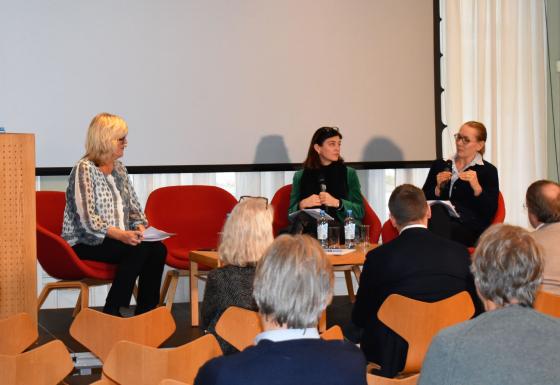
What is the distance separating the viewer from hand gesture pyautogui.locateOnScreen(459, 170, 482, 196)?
6.12 meters

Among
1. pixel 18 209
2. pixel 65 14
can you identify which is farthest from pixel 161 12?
pixel 18 209

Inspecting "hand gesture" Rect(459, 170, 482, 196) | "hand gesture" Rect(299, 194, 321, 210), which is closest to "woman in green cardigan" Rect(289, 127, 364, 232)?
"hand gesture" Rect(299, 194, 321, 210)

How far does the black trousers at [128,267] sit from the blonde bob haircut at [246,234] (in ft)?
6.83

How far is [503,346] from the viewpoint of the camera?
205 centimetres

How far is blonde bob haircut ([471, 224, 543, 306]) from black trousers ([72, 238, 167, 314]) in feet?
11.3

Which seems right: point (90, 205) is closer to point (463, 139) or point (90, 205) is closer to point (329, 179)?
point (329, 179)

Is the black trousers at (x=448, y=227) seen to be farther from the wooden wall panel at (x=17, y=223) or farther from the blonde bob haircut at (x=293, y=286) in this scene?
the blonde bob haircut at (x=293, y=286)

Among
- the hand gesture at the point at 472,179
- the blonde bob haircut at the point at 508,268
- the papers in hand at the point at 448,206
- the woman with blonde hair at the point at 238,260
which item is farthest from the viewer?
the hand gesture at the point at 472,179

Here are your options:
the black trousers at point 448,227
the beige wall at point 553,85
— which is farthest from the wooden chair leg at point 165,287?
the beige wall at point 553,85

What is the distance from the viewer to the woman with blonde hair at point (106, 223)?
212 inches

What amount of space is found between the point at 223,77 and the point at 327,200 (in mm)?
1382

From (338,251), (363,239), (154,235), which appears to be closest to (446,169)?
(363,239)

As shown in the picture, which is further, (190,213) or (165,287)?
(190,213)

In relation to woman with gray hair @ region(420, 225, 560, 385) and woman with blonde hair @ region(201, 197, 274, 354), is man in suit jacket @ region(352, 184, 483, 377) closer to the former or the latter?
woman with blonde hair @ region(201, 197, 274, 354)
